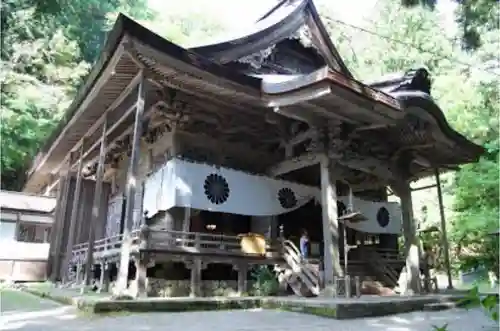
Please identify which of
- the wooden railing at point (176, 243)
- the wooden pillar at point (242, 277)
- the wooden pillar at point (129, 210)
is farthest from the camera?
the wooden pillar at point (242, 277)

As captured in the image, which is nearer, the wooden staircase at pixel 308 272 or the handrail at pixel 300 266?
the handrail at pixel 300 266

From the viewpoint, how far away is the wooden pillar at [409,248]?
10406 millimetres

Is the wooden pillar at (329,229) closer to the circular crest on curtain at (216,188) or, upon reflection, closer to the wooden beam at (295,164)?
the wooden beam at (295,164)

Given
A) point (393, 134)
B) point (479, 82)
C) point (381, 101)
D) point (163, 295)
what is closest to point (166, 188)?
point (163, 295)

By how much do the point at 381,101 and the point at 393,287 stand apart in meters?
5.22

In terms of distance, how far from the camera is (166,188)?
29.5ft

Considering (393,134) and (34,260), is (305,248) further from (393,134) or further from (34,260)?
(34,260)

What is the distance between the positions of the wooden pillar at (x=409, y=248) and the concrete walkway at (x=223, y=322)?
355 cm

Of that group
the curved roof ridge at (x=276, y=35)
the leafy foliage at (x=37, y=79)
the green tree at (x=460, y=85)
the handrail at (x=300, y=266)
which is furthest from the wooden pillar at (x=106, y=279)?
the leafy foliage at (x=37, y=79)

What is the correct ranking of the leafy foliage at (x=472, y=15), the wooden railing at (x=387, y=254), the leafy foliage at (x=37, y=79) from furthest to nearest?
1. the leafy foliage at (x=37, y=79)
2. the wooden railing at (x=387, y=254)
3. the leafy foliage at (x=472, y=15)

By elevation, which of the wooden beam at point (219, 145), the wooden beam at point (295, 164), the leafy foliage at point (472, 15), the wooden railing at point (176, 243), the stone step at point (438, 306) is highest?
the leafy foliage at point (472, 15)

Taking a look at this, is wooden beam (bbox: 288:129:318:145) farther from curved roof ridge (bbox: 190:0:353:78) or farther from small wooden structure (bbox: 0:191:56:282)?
small wooden structure (bbox: 0:191:56:282)

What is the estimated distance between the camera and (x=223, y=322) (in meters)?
5.66

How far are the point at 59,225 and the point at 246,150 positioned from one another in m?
7.85
